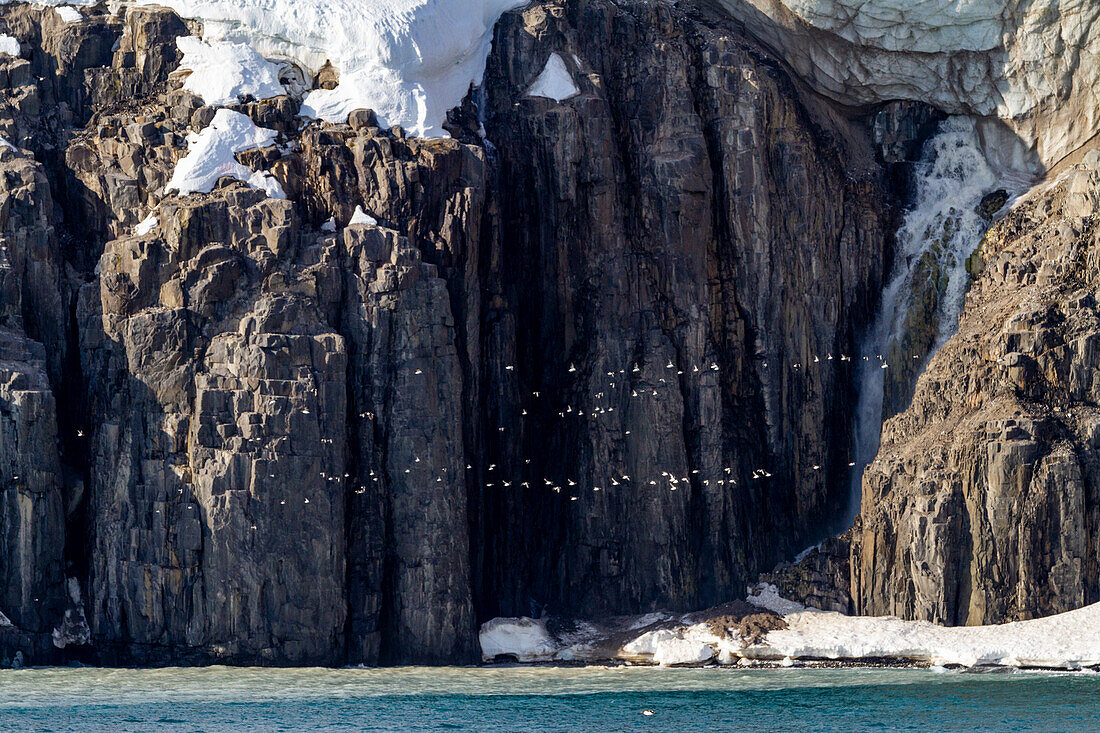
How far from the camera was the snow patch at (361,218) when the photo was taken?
8812cm

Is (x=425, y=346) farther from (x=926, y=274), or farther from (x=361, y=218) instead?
(x=926, y=274)

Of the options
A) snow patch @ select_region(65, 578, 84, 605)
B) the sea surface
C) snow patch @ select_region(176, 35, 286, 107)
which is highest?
snow patch @ select_region(176, 35, 286, 107)

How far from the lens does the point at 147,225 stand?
87.1 m

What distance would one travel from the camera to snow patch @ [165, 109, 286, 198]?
87.9 metres

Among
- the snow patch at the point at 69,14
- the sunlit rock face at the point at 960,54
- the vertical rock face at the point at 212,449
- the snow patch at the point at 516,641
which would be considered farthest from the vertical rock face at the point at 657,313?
the snow patch at the point at 69,14

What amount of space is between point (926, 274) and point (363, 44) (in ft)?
98.8

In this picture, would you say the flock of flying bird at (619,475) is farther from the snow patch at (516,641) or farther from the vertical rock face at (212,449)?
the vertical rock face at (212,449)

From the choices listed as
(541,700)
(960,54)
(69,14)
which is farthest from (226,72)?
(960,54)

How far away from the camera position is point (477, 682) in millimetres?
80188

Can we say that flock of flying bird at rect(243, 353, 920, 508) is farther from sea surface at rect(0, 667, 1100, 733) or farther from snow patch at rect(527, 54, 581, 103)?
snow patch at rect(527, 54, 581, 103)

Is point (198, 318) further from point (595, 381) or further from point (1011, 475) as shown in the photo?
point (1011, 475)

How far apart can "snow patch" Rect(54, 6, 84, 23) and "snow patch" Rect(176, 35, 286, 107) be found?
579 cm

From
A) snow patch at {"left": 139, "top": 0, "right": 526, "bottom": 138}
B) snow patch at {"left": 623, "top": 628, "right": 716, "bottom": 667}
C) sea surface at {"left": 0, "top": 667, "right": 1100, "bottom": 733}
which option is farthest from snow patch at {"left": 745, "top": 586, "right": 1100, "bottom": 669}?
snow patch at {"left": 139, "top": 0, "right": 526, "bottom": 138}

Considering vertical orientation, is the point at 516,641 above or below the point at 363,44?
below
